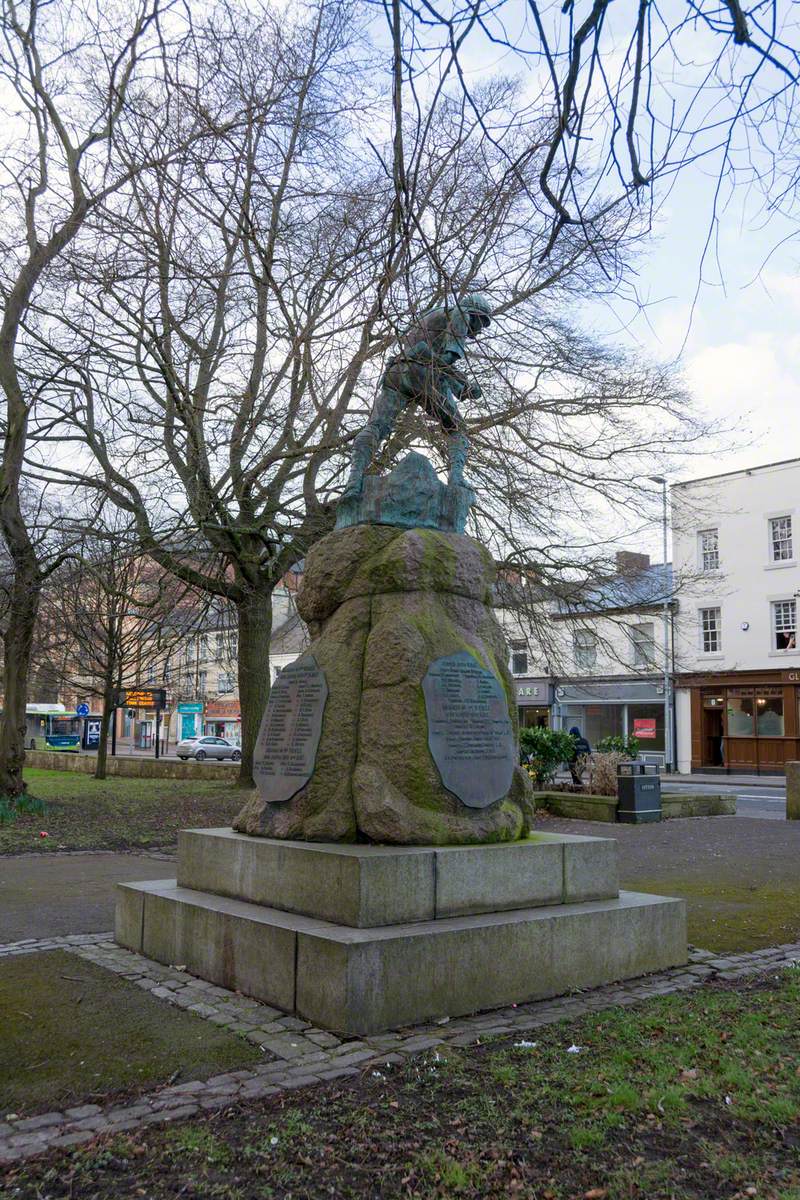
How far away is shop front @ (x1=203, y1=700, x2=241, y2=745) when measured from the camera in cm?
6712

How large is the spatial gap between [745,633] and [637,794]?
2178 centimetres

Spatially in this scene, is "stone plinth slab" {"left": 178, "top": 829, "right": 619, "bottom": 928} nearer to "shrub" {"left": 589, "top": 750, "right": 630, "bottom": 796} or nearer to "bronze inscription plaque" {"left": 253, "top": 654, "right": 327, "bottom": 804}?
"bronze inscription plaque" {"left": 253, "top": 654, "right": 327, "bottom": 804}

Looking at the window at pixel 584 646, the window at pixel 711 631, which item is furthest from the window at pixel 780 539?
the window at pixel 584 646

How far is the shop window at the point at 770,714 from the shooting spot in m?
35.7

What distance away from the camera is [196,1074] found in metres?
4.44

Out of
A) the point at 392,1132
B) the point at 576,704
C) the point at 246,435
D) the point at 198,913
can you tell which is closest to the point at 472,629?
the point at 198,913

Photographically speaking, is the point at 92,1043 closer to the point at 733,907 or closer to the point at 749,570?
the point at 733,907

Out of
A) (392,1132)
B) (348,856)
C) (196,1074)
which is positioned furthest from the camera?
(348,856)

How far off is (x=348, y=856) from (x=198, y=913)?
1.30m

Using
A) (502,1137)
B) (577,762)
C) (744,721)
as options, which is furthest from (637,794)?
(744,721)

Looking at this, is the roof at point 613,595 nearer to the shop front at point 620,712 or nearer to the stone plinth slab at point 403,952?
the stone plinth slab at point 403,952

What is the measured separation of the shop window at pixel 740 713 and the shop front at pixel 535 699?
828cm

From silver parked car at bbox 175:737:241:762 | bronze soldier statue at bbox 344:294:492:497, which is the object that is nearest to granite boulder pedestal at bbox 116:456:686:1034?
bronze soldier statue at bbox 344:294:492:497

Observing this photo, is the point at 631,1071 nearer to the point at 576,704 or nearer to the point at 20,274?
the point at 20,274
